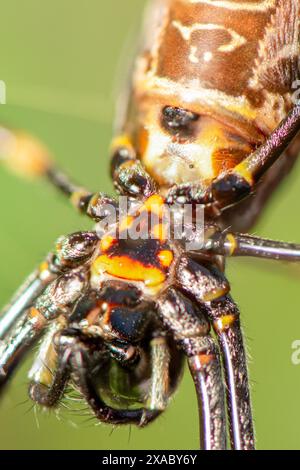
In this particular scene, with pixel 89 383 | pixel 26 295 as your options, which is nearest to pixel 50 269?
pixel 26 295

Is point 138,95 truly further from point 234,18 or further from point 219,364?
point 219,364

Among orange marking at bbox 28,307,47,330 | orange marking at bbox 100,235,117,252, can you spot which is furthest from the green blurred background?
orange marking at bbox 100,235,117,252

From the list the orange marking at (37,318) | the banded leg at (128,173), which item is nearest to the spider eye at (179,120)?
the banded leg at (128,173)

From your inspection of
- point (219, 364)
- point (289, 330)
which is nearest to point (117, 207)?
point (219, 364)

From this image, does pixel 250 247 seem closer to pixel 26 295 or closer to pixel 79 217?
pixel 26 295

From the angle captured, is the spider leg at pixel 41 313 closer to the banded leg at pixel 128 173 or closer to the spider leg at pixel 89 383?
the spider leg at pixel 89 383

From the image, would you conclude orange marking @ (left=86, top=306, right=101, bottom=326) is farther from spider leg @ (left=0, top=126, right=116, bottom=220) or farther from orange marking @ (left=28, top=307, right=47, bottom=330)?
spider leg @ (left=0, top=126, right=116, bottom=220)
